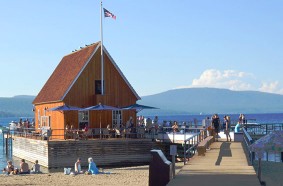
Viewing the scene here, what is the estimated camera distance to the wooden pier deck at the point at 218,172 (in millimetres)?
16797

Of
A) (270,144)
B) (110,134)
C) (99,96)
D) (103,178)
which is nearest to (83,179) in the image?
(103,178)

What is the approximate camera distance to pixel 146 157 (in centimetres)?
3997

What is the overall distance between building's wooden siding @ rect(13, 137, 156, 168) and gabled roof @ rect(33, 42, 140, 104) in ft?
18.9

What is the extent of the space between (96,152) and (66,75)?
10.8 metres

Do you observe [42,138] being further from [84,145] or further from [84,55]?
[84,55]

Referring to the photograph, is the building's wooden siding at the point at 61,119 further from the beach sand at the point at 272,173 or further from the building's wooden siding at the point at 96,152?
the beach sand at the point at 272,173

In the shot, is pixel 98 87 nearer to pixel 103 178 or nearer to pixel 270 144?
pixel 103 178

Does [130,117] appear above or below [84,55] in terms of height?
below

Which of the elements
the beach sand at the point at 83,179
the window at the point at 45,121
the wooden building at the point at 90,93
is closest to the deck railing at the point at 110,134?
the wooden building at the point at 90,93

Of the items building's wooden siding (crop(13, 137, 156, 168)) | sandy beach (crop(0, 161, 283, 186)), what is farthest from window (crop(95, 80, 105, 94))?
sandy beach (crop(0, 161, 283, 186))

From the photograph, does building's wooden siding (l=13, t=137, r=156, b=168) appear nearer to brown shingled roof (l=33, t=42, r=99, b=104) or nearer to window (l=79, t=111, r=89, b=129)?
window (l=79, t=111, r=89, b=129)

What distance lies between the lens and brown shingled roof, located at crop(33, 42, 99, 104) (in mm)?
44656

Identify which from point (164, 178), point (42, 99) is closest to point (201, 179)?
point (164, 178)

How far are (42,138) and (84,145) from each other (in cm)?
436
